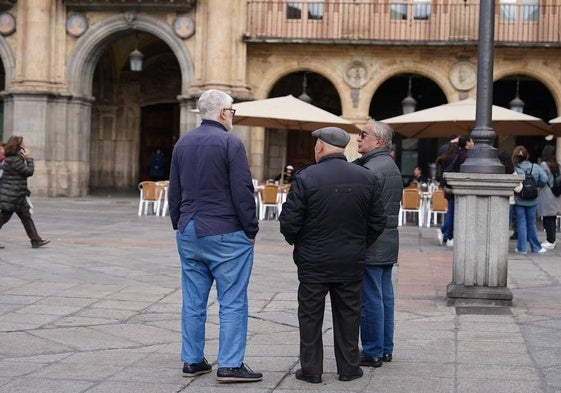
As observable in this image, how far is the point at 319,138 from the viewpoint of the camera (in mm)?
5973

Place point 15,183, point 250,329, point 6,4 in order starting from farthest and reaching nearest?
point 6,4 → point 15,183 → point 250,329

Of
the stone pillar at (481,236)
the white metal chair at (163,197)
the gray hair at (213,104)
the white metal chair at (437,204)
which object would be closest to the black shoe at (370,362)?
the gray hair at (213,104)

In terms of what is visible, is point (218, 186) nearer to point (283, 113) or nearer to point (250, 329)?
point (250, 329)

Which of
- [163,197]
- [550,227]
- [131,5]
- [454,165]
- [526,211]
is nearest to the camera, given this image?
[454,165]

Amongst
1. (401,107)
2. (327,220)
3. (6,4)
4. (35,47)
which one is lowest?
(327,220)

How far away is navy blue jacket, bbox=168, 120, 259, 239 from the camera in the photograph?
5816 mm

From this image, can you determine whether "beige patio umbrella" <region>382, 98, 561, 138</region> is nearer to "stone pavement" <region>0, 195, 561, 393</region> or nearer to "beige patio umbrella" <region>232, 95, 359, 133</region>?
"beige patio umbrella" <region>232, 95, 359, 133</region>

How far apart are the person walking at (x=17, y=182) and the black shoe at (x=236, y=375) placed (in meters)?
8.44

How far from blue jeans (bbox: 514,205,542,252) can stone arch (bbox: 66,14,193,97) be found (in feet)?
45.0

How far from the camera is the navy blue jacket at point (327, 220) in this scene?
228 inches

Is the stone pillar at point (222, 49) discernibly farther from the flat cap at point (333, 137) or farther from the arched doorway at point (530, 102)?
the flat cap at point (333, 137)

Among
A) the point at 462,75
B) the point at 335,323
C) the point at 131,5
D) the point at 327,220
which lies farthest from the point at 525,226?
the point at 131,5

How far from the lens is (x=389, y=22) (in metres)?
26.3

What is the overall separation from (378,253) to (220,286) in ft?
3.63
